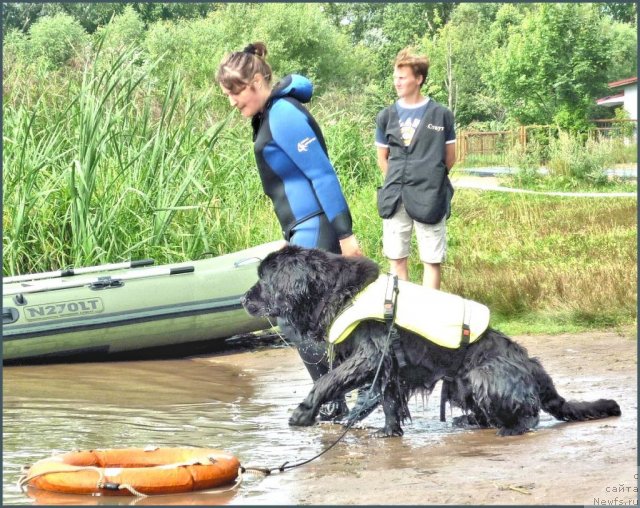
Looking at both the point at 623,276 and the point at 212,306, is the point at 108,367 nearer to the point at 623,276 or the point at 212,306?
the point at 212,306

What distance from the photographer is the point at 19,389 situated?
322 inches

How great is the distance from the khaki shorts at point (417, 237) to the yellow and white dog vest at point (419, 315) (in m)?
2.78

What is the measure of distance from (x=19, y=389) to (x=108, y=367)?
1.28 metres

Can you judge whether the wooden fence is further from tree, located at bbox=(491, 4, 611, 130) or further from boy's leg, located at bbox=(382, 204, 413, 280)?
boy's leg, located at bbox=(382, 204, 413, 280)

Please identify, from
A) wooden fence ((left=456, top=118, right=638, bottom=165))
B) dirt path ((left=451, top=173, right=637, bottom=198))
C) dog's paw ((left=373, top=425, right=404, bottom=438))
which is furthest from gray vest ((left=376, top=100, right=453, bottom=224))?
wooden fence ((left=456, top=118, right=638, bottom=165))

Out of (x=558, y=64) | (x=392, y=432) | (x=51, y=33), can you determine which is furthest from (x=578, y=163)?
(x=51, y=33)

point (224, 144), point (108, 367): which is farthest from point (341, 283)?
point (224, 144)

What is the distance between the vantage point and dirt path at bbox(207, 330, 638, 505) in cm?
469

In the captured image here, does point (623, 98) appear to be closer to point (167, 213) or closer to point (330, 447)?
point (167, 213)

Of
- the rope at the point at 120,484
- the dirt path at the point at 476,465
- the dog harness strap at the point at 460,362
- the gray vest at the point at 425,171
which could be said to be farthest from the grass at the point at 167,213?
the rope at the point at 120,484

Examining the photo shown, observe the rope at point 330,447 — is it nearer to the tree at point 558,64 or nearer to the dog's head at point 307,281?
the dog's head at point 307,281

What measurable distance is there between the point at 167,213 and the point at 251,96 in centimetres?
481

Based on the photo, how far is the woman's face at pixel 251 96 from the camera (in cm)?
639

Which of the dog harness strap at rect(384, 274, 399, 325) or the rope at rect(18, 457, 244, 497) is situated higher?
the dog harness strap at rect(384, 274, 399, 325)
